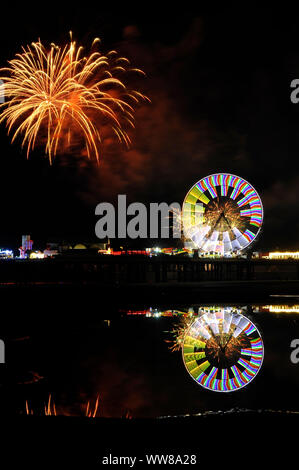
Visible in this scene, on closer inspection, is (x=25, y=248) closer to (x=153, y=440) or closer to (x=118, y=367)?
(x=118, y=367)

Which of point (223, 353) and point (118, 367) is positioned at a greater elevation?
point (223, 353)

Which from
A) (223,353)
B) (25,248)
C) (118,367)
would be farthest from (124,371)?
(25,248)

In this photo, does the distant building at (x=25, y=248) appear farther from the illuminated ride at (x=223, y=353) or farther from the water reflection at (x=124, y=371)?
the illuminated ride at (x=223, y=353)

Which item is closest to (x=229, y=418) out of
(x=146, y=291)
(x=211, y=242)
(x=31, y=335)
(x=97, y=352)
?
(x=97, y=352)

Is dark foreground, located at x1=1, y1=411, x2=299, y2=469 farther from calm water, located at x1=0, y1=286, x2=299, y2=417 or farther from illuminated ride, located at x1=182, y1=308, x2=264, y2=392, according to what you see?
illuminated ride, located at x1=182, y1=308, x2=264, y2=392

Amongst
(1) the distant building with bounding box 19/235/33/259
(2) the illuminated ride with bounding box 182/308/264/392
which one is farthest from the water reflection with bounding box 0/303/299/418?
(1) the distant building with bounding box 19/235/33/259
